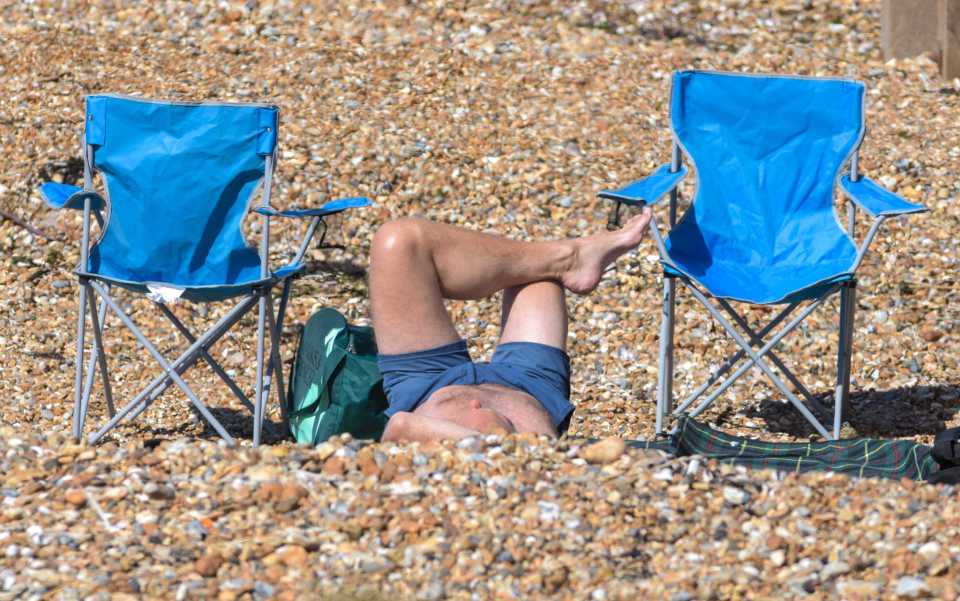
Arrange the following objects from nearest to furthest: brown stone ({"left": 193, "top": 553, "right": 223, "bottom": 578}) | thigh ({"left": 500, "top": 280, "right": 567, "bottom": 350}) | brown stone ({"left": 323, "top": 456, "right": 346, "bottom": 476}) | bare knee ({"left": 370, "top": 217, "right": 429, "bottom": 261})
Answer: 1. brown stone ({"left": 193, "top": 553, "right": 223, "bottom": 578})
2. brown stone ({"left": 323, "top": 456, "right": 346, "bottom": 476})
3. bare knee ({"left": 370, "top": 217, "right": 429, "bottom": 261})
4. thigh ({"left": 500, "top": 280, "right": 567, "bottom": 350})

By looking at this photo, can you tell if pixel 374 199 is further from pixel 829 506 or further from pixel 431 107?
pixel 829 506

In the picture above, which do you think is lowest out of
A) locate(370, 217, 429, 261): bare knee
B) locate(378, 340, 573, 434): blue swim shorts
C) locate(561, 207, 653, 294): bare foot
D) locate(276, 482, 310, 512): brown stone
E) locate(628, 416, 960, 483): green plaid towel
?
locate(628, 416, 960, 483): green plaid towel

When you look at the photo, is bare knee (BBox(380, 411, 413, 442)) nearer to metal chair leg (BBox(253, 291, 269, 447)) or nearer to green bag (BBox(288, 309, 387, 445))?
green bag (BBox(288, 309, 387, 445))

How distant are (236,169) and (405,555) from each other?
1.98 m

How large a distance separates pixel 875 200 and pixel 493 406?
152 centimetres

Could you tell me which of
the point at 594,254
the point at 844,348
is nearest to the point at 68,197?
the point at 594,254

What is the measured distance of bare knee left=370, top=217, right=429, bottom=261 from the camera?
3.57 meters

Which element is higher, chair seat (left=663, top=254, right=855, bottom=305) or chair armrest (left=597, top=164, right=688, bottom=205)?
chair armrest (left=597, top=164, right=688, bottom=205)

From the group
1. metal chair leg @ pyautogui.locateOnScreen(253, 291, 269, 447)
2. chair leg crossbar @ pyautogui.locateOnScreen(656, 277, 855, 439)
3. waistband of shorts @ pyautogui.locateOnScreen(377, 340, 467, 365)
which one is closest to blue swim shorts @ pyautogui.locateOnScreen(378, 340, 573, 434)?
waistband of shorts @ pyautogui.locateOnScreen(377, 340, 467, 365)

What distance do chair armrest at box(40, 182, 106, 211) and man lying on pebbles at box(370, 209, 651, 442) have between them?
1009 mm

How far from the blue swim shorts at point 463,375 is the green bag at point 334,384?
1.41 ft

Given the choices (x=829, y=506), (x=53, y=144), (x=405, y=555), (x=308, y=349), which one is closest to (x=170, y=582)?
(x=405, y=555)

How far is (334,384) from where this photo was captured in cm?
417

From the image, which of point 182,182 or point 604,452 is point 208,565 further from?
point 182,182
